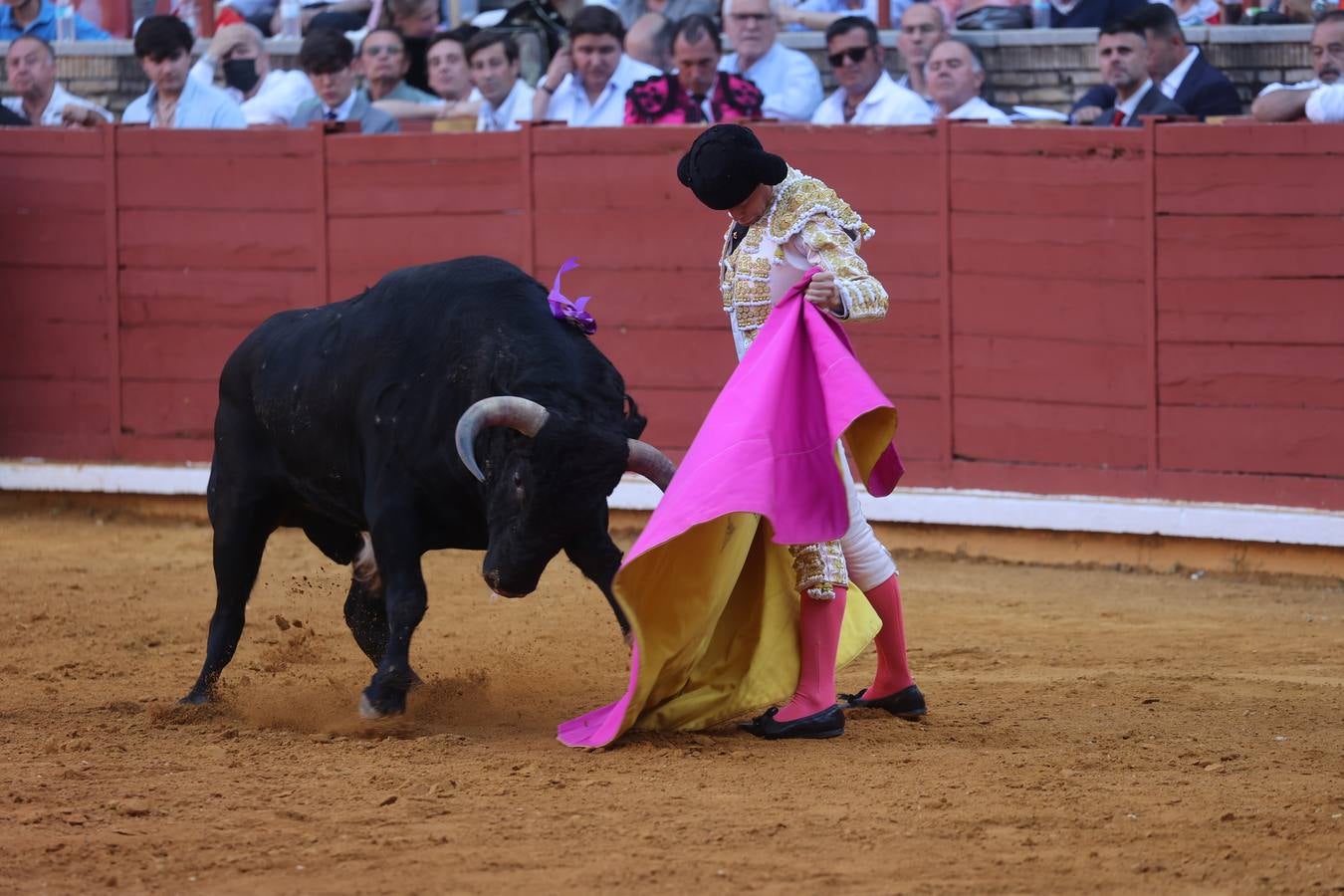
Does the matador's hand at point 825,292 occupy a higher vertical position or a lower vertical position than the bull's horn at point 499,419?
higher

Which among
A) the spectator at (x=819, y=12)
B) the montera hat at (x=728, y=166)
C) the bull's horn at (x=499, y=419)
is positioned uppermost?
the spectator at (x=819, y=12)

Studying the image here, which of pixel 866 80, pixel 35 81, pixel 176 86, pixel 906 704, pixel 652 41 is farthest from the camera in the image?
pixel 35 81

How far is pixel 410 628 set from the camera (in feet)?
13.4

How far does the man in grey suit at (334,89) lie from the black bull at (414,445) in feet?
11.2

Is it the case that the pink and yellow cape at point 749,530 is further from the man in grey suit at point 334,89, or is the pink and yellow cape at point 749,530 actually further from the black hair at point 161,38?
the black hair at point 161,38

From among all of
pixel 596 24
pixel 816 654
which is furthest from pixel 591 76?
pixel 816 654

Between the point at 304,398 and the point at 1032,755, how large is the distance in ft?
5.99

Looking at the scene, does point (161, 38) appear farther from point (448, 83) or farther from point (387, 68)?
point (448, 83)

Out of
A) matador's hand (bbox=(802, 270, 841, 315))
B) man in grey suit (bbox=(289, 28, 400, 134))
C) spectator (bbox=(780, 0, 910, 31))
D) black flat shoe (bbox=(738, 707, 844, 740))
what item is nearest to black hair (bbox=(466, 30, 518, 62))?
man in grey suit (bbox=(289, 28, 400, 134))

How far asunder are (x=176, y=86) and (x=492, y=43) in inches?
58.9

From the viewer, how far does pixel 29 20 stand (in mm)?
10055

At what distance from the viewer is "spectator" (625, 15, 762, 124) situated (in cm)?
719

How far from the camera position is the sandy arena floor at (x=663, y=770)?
298cm

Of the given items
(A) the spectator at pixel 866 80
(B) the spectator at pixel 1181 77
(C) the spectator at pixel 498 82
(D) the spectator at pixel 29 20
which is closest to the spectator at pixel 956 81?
(A) the spectator at pixel 866 80
